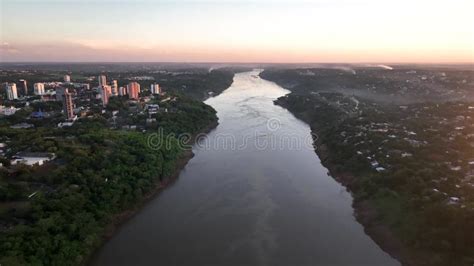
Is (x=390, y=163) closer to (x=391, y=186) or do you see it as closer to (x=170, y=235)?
(x=391, y=186)

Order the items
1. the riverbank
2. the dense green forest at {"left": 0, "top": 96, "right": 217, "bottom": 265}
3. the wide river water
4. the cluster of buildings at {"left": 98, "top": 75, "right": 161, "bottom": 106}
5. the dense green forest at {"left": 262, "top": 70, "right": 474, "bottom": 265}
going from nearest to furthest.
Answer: the dense green forest at {"left": 0, "top": 96, "right": 217, "bottom": 265}
the dense green forest at {"left": 262, "top": 70, "right": 474, "bottom": 265}
the wide river water
the riverbank
the cluster of buildings at {"left": 98, "top": 75, "right": 161, "bottom": 106}

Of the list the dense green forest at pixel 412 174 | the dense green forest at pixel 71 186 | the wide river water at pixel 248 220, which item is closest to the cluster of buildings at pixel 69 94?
the dense green forest at pixel 71 186

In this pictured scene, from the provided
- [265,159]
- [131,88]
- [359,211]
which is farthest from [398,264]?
[131,88]

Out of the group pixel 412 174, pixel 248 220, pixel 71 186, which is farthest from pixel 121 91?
pixel 412 174

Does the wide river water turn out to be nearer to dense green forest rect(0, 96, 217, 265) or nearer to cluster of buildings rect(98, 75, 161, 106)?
dense green forest rect(0, 96, 217, 265)

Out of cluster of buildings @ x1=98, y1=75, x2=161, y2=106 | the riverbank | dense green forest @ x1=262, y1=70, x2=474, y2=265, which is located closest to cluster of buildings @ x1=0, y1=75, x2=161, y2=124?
cluster of buildings @ x1=98, y1=75, x2=161, y2=106
